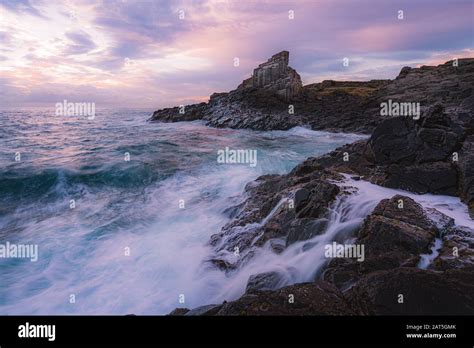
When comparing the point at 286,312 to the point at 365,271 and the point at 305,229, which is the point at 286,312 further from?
the point at 305,229

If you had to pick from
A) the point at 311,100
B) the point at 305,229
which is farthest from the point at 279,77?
the point at 305,229

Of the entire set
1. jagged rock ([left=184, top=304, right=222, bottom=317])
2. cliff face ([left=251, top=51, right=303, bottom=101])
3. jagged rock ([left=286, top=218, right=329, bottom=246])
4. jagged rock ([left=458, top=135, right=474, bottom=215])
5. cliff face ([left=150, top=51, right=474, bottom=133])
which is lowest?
jagged rock ([left=184, top=304, right=222, bottom=317])

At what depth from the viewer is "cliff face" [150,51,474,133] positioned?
4166 centimetres

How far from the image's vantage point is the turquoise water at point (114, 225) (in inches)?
322

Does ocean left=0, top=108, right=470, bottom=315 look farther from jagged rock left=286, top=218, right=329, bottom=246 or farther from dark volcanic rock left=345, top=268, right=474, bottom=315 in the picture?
dark volcanic rock left=345, top=268, right=474, bottom=315

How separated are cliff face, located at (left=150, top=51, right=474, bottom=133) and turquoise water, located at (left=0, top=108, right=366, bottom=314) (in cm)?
2270

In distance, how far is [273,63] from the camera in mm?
63250

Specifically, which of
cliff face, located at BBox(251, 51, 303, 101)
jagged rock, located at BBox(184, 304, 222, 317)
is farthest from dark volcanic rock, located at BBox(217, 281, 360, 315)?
cliff face, located at BBox(251, 51, 303, 101)

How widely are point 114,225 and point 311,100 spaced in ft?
175

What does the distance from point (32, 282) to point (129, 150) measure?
61.4ft

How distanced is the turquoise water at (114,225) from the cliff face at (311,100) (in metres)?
22.7

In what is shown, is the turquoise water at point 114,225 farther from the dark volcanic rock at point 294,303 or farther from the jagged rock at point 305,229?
the dark volcanic rock at point 294,303

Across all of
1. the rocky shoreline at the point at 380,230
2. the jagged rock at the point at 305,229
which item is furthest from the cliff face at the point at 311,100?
the jagged rock at the point at 305,229
